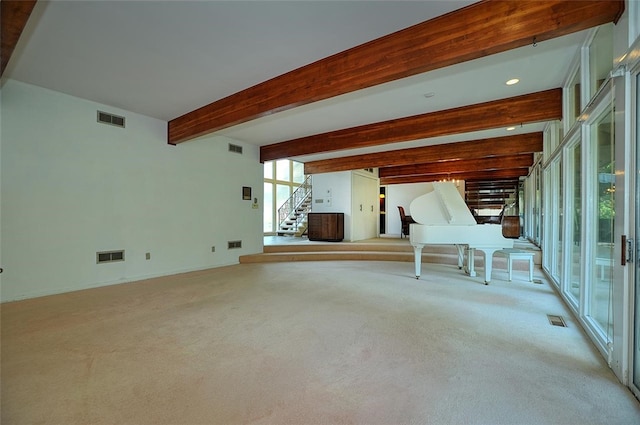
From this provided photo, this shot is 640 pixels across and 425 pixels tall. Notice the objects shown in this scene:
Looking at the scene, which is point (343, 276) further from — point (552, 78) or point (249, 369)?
point (552, 78)

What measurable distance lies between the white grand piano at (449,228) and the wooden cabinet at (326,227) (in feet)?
12.3

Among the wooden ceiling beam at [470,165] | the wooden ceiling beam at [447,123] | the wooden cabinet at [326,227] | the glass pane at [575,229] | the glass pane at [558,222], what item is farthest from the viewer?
the wooden cabinet at [326,227]

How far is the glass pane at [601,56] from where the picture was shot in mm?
2385

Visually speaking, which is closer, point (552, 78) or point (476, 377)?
point (476, 377)

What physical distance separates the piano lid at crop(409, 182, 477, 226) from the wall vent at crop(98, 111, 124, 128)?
4830 mm

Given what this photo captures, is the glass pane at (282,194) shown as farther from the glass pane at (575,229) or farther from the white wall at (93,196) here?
the glass pane at (575,229)

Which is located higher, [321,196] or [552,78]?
[552,78]

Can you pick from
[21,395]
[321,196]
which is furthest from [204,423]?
[321,196]

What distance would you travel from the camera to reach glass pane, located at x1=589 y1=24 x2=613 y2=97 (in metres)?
2.38

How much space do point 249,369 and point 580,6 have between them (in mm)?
3351

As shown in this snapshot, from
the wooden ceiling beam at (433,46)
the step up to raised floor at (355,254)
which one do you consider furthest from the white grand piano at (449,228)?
the wooden ceiling beam at (433,46)

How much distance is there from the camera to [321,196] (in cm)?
950

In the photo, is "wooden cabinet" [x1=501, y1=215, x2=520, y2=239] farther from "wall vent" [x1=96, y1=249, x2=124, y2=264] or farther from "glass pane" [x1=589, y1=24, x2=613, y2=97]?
"wall vent" [x1=96, y1=249, x2=124, y2=264]

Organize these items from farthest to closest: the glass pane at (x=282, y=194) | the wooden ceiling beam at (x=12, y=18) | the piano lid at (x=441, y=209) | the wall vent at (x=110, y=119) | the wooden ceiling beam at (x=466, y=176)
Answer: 1. the glass pane at (x=282, y=194)
2. the wooden ceiling beam at (x=466, y=176)
3. the piano lid at (x=441, y=209)
4. the wall vent at (x=110, y=119)
5. the wooden ceiling beam at (x=12, y=18)
